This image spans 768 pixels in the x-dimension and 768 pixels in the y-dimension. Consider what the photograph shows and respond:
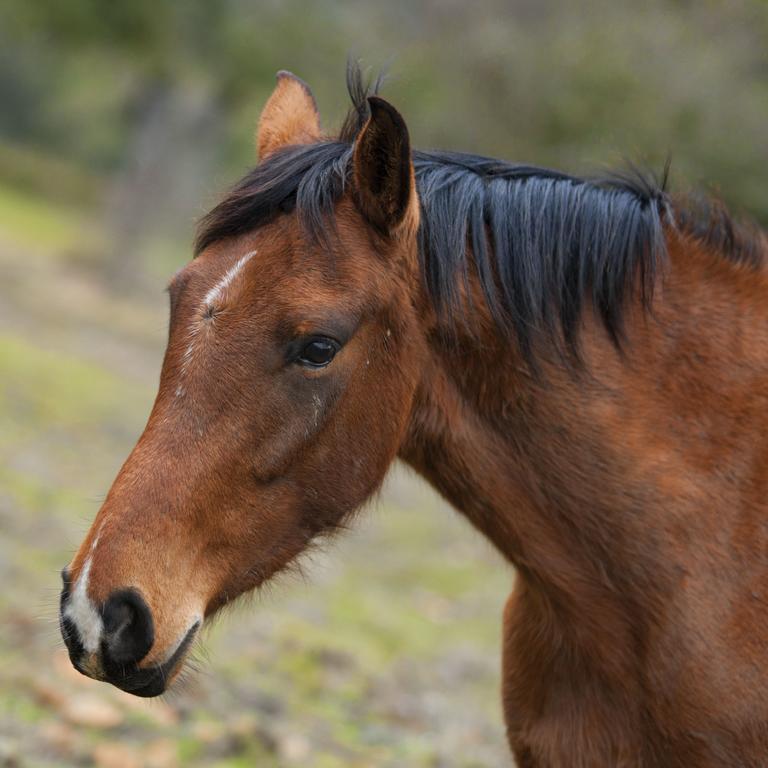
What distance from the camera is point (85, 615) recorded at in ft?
7.73

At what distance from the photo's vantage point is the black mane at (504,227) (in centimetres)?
278

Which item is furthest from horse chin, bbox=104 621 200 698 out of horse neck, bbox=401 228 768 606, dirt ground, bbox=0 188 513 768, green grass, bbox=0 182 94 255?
green grass, bbox=0 182 94 255

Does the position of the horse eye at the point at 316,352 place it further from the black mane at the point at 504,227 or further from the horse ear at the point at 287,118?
the horse ear at the point at 287,118

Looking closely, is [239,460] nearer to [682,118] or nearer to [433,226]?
[433,226]

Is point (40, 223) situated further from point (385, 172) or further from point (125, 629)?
point (125, 629)

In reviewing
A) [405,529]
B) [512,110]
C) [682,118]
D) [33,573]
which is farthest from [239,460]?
[512,110]

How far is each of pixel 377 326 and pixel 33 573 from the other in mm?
4320

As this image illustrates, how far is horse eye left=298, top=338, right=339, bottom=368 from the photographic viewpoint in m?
2.59

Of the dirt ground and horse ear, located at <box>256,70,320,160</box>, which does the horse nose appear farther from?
horse ear, located at <box>256,70,320,160</box>

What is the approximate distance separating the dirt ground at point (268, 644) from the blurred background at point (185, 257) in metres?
0.02

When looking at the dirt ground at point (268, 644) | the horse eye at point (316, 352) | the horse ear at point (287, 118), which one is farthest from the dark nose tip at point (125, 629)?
the horse ear at point (287, 118)

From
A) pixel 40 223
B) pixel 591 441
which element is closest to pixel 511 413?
pixel 591 441

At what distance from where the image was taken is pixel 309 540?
2.83 m

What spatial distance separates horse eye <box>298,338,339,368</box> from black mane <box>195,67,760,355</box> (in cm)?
31
